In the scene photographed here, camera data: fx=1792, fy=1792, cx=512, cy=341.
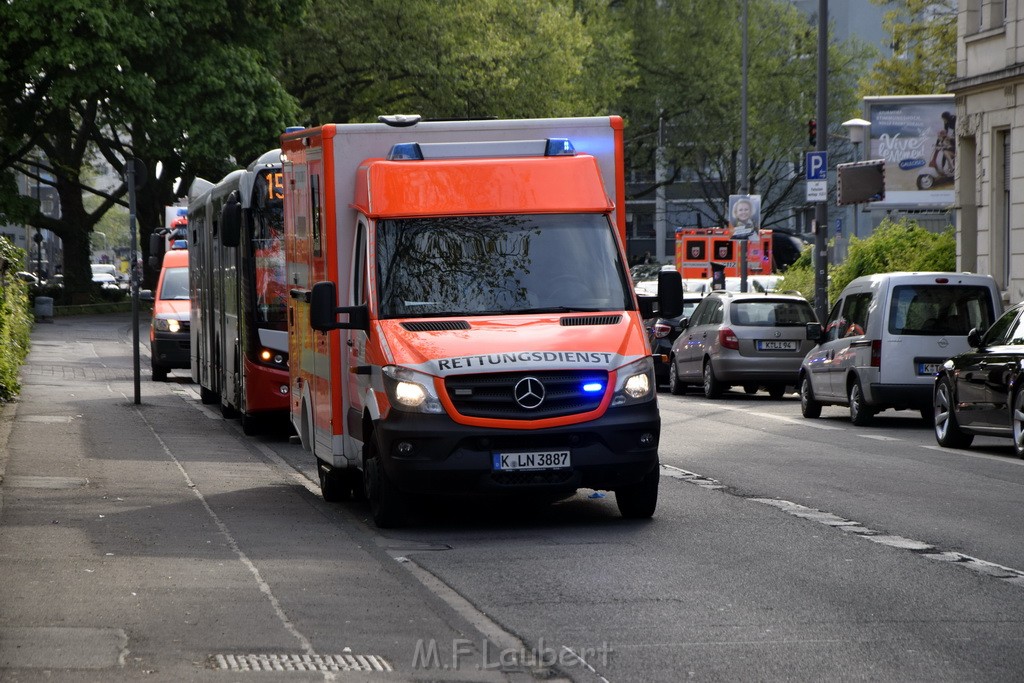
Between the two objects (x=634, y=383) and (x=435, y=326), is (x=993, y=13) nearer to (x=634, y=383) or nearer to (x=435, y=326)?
(x=634, y=383)

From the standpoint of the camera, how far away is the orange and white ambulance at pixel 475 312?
10.9 meters

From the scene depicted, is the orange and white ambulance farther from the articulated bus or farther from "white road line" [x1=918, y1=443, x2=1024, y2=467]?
the articulated bus

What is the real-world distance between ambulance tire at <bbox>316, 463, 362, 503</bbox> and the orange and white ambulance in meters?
0.04

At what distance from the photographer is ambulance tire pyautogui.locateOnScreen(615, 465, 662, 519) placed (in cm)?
1162

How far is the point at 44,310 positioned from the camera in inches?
2074

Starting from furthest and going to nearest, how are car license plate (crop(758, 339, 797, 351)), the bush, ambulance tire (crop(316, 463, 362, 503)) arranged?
car license plate (crop(758, 339, 797, 351)) < the bush < ambulance tire (crop(316, 463, 362, 503))

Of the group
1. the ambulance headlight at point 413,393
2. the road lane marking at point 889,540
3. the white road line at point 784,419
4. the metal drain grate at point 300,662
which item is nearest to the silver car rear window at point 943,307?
the white road line at point 784,419

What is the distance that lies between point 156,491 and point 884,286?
10.1m

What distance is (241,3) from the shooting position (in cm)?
4578

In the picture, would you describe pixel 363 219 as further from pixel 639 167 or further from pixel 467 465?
pixel 639 167

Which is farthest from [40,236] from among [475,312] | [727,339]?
[475,312]

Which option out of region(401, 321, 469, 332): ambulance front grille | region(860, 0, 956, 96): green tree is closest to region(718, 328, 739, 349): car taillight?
region(401, 321, 469, 332): ambulance front grille

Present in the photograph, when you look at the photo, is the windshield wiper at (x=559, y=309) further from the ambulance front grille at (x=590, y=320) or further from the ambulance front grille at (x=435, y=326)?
the ambulance front grille at (x=435, y=326)

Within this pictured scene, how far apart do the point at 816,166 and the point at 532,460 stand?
66.0 ft
